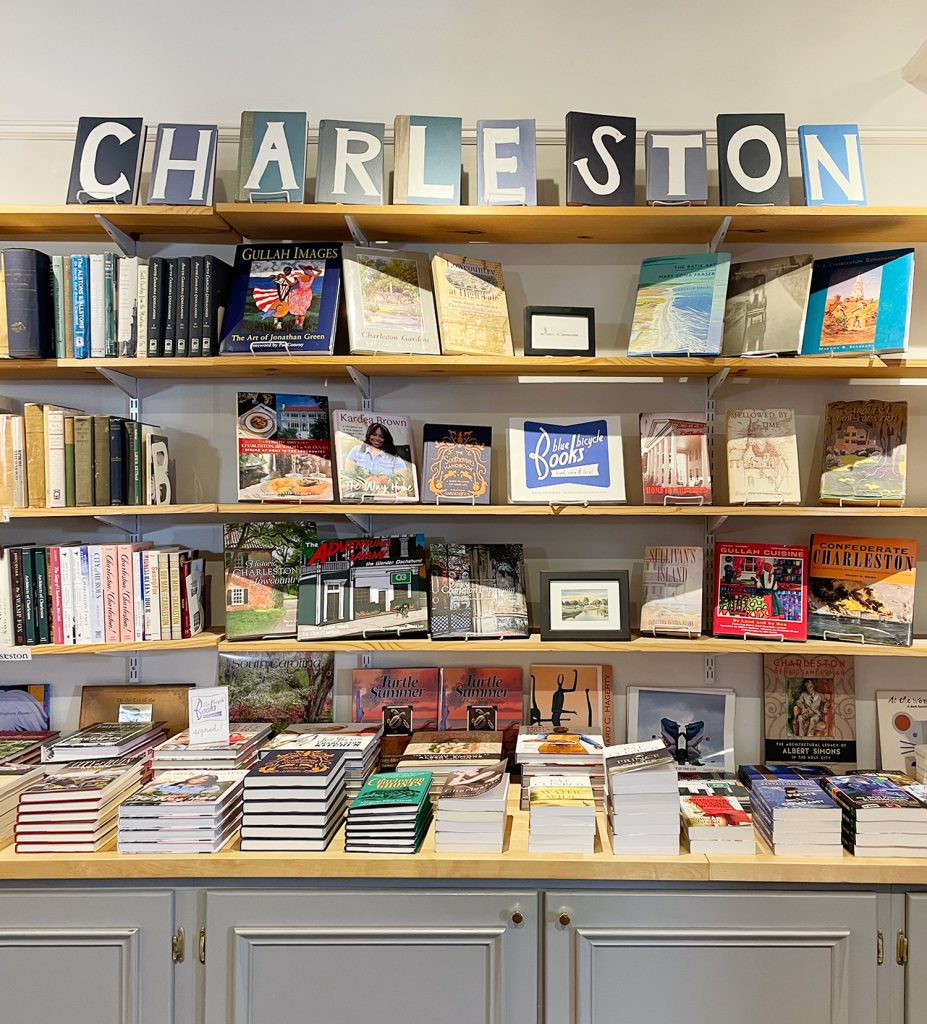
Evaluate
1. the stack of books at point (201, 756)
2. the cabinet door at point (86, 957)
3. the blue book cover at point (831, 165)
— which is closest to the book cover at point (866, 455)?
the blue book cover at point (831, 165)

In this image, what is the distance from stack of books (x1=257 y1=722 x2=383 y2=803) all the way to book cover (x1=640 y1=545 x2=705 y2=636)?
2.56 feet

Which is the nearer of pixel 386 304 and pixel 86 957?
pixel 86 957

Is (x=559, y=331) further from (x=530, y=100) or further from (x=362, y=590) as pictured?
(x=362, y=590)

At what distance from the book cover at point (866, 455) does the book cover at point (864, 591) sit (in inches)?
5.2

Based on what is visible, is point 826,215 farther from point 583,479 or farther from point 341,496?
point 341,496

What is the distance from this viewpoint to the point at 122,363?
2.14 metres

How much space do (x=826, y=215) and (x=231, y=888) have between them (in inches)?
82.8

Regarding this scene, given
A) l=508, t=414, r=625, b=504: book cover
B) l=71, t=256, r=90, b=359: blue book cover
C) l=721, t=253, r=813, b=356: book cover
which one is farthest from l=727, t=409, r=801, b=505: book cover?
l=71, t=256, r=90, b=359: blue book cover

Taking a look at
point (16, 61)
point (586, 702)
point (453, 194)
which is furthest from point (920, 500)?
point (16, 61)

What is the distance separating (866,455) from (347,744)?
152 centimetres

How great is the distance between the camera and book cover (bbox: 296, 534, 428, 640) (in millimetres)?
2215

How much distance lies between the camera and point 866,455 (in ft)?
7.23

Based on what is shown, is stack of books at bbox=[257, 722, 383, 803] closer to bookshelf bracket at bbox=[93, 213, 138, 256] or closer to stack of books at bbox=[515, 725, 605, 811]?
stack of books at bbox=[515, 725, 605, 811]

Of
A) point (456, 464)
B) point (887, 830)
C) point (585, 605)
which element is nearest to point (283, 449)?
point (456, 464)
